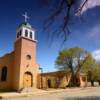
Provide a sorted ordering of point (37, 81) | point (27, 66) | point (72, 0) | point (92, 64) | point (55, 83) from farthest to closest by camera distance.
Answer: point (92, 64)
point (55, 83)
point (37, 81)
point (27, 66)
point (72, 0)

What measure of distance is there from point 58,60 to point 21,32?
13676mm

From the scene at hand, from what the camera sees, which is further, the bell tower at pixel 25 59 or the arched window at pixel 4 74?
the arched window at pixel 4 74

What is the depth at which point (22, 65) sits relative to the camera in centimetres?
2897

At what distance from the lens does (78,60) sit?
134 feet

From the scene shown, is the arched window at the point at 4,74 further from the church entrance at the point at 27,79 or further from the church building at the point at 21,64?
the church entrance at the point at 27,79

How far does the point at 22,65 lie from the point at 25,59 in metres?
1.31

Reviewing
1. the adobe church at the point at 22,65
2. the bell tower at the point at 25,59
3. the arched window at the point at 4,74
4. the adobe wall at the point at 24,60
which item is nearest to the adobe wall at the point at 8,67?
the adobe church at the point at 22,65

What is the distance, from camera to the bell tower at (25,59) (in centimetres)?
2885

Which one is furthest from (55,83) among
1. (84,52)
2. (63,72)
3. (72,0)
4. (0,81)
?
(72,0)

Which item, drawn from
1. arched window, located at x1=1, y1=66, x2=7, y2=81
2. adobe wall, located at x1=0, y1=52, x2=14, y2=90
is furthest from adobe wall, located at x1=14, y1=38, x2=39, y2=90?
arched window, located at x1=1, y1=66, x2=7, y2=81

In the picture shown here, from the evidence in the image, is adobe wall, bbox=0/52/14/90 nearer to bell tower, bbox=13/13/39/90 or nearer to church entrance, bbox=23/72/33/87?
bell tower, bbox=13/13/39/90

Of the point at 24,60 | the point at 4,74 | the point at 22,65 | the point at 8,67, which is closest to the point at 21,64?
the point at 22,65

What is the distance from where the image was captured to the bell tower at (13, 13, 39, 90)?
28850 mm

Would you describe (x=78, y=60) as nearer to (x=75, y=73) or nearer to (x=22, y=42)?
(x=75, y=73)
